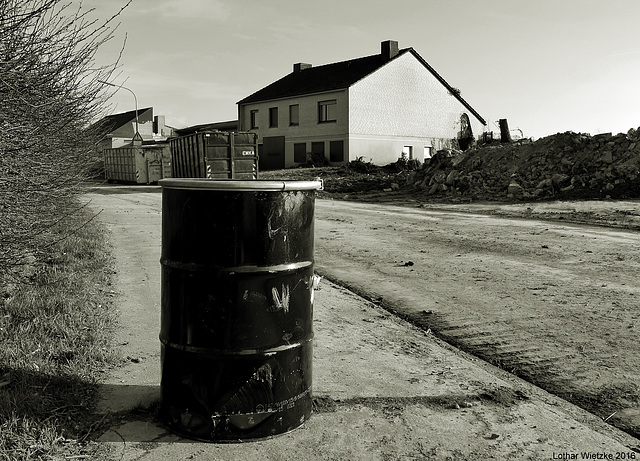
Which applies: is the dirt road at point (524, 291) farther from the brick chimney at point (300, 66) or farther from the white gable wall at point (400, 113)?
the brick chimney at point (300, 66)

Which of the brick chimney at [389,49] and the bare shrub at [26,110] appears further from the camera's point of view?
the brick chimney at [389,49]

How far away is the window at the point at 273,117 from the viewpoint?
47253 mm

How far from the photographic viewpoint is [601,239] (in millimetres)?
11273

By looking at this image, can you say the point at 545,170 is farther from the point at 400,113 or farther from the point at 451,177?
the point at 400,113

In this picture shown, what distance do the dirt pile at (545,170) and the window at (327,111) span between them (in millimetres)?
17419

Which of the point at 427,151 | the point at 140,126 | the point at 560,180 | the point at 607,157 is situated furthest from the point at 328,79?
the point at 140,126

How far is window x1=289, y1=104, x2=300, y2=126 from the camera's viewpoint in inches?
1786

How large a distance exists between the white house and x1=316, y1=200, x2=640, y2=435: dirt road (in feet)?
96.3

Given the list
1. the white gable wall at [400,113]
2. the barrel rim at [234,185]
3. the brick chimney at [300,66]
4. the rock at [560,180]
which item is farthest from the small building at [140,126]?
the barrel rim at [234,185]

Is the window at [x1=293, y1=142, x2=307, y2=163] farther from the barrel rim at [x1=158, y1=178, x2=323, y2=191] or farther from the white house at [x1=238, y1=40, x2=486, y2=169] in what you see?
the barrel rim at [x1=158, y1=178, x2=323, y2=191]

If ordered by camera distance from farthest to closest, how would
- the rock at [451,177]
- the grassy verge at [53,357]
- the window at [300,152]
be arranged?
the window at [300,152]
the rock at [451,177]
the grassy verge at [53,357]

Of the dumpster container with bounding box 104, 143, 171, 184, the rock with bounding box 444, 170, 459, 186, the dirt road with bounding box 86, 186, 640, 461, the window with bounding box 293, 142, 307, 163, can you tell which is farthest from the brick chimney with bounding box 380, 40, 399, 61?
the dirt road with bounding box 86, 186, 640, 461

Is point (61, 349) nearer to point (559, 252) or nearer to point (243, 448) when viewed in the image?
point (243, 448)

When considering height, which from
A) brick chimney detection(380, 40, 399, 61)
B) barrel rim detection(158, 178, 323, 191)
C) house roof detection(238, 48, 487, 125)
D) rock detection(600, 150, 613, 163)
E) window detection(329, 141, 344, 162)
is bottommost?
barrel rim detection(158, 178, 323, 191)
